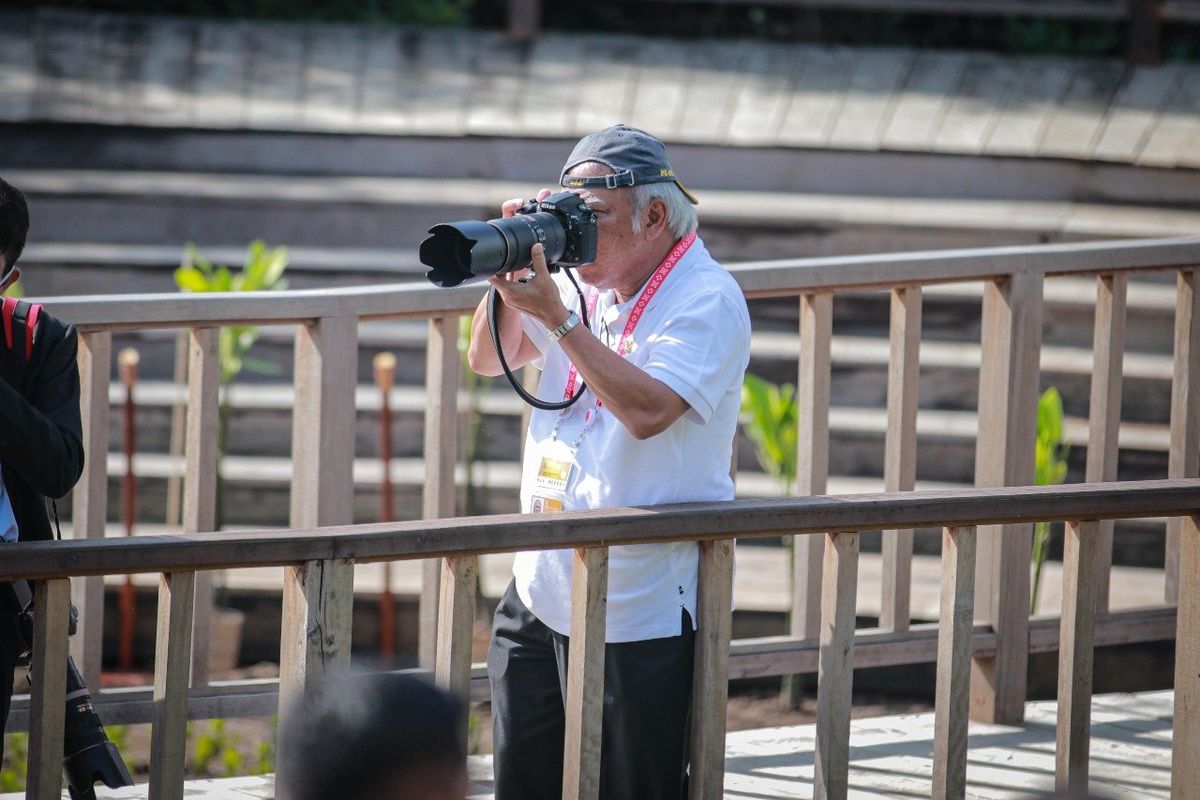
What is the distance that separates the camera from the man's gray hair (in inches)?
96.9

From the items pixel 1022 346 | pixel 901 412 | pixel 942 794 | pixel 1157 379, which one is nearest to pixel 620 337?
pixel 942 794

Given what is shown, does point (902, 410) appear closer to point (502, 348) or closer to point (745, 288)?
point (745, 288)

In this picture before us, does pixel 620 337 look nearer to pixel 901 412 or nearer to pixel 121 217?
pixel 901 412

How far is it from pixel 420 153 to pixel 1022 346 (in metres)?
3.66

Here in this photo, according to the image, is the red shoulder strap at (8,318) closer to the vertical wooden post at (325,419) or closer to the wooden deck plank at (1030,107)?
the vertical wooden post at (325,419)

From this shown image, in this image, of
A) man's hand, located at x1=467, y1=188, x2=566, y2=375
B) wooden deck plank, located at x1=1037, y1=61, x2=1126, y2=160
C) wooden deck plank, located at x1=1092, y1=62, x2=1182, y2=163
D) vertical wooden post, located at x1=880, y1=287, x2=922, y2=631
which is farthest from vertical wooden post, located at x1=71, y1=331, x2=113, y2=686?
wooden deck plank, located at x1=1092, y1=62, x2=1182, y2=163

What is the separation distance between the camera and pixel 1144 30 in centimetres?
746

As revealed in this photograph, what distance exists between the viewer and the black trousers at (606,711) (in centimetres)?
244

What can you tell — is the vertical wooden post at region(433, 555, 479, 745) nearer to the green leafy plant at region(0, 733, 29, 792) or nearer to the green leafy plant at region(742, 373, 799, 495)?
the green leafy plant at region(0, 733, 29, 792)

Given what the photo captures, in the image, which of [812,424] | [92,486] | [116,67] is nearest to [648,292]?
[812,424]

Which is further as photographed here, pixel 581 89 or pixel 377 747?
pixel 581 89

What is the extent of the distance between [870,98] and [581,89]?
1.39 metres

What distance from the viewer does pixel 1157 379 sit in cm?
538

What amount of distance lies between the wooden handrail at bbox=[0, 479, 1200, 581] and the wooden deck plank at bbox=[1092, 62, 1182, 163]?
425cm
